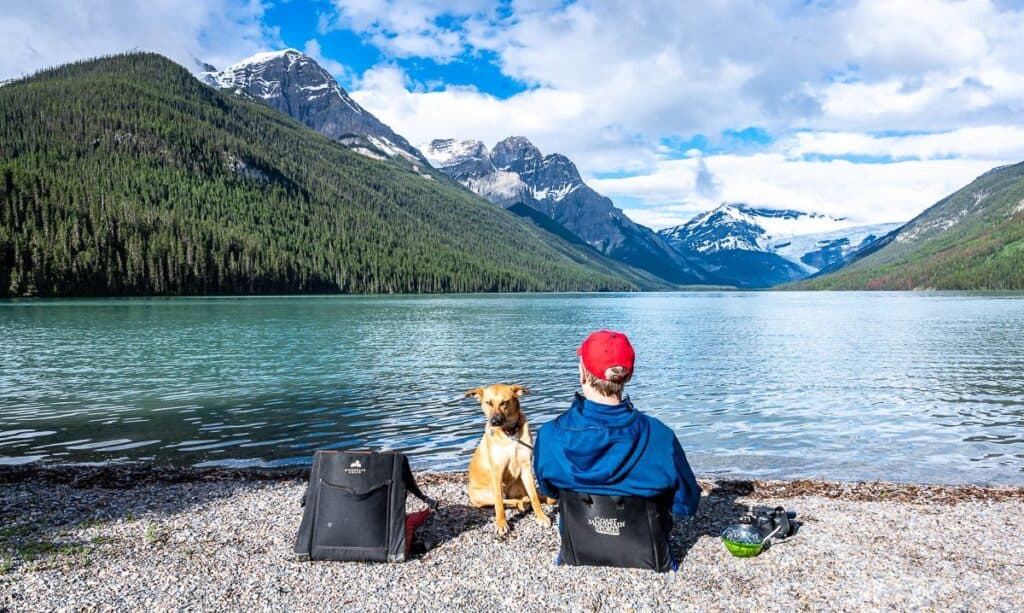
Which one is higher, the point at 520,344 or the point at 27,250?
the point at 27,250

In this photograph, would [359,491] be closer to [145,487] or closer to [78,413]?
[145,487]

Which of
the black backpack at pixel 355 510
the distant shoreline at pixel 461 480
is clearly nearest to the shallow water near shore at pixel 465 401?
the distant shoreline at pixel 461 480

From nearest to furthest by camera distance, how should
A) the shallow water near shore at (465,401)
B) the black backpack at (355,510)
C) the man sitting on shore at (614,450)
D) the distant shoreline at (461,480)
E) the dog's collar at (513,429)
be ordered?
the man sitting on shore at (614,450), the black backpack at (355,510), the dog's collar at (513,429), the distant shoreline at (461,480), the shallow water near shore at (465,401)

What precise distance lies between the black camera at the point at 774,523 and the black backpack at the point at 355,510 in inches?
190

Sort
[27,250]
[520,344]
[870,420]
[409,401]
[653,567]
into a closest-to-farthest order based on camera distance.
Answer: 1. [653,567]
2. [870,420]
3. [409,401]
4. [520,344]
5. [27,250]

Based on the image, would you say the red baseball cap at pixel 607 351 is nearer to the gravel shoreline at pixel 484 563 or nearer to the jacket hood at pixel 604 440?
the jacket hood at pixel 604 440

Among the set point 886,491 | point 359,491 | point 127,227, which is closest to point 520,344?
point 886,491

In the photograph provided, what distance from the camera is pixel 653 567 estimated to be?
789cm

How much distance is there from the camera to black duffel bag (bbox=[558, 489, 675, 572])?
7.90 m

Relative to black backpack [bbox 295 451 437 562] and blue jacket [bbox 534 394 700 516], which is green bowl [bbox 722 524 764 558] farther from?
black backpack [bbox 295 451 437 562]

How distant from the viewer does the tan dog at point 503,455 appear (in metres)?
9.29

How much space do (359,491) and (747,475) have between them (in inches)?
416

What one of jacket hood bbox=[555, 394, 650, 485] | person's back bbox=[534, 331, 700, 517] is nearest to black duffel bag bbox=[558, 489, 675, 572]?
person's back bbox=[534, 331, 700, 517]

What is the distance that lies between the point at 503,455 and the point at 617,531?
2.29 meters
